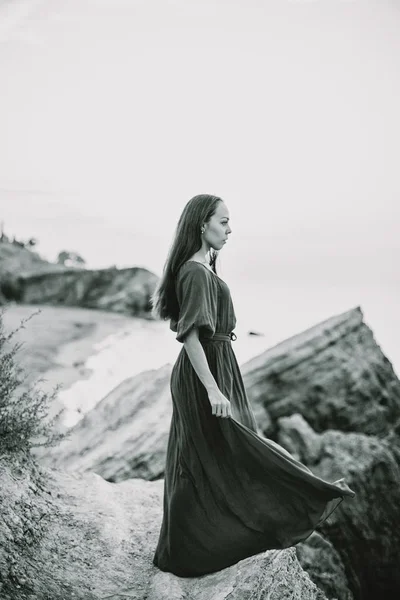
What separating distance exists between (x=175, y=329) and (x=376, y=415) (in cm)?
664

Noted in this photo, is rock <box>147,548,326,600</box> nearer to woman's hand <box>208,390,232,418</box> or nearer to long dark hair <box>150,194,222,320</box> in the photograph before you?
woman's hand <box>208,390,232,418</box>

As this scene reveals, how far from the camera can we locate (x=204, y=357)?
10.6 ft

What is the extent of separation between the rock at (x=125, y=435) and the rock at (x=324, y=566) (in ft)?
5.03

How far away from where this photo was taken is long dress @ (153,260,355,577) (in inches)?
127

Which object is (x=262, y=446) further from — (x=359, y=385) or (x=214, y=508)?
(x=359, y=385)

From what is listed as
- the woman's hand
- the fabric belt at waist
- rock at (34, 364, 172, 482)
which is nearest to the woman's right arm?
the woman's hand

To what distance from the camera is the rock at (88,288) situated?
1909cm

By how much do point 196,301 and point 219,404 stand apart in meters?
0.56

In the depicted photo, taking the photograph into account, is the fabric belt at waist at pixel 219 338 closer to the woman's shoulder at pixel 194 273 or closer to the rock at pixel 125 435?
the woman's shoulder at pixel 194 273

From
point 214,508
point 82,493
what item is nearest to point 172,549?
point 214,508

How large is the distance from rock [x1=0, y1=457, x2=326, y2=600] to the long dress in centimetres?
14

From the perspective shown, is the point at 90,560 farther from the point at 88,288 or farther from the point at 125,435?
the point at 88,288

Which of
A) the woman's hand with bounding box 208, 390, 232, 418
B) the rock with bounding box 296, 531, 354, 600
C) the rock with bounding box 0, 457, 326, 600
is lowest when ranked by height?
the rock with bounding box 296, 531, 354, 600

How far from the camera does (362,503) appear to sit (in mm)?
6949
